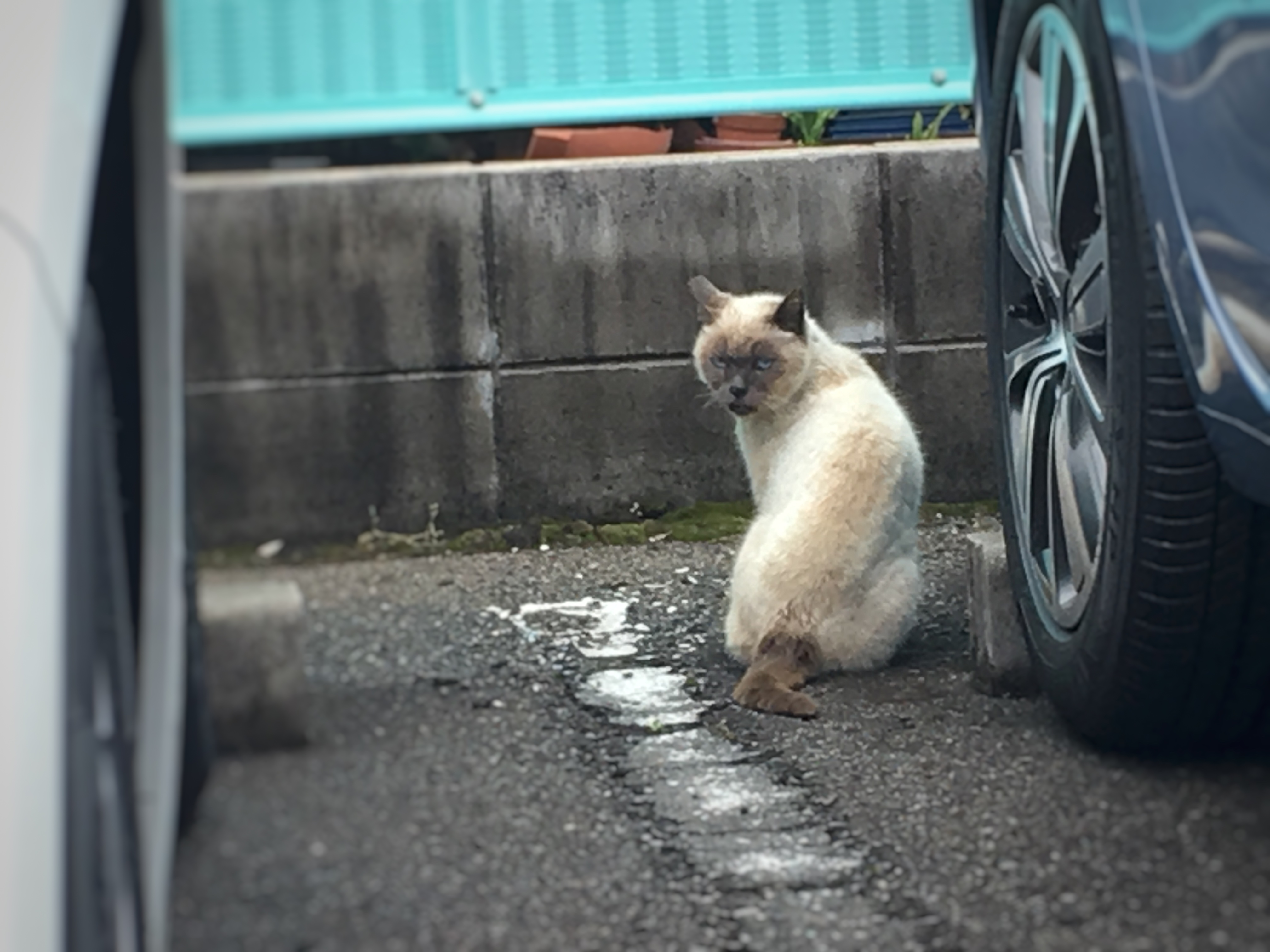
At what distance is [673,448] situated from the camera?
5.49ft

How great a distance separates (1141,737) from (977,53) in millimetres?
564

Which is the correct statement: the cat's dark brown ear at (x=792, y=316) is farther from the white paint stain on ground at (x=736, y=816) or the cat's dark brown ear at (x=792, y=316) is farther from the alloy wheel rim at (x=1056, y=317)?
the white paint stain on ground at (x=736, y=816)

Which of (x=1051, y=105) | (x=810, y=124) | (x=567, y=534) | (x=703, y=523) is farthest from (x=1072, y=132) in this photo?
(x=703, y=523)

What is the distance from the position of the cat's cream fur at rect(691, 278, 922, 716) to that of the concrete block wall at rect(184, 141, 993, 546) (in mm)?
72

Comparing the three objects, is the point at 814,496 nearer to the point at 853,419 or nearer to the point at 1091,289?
the point at 853,419

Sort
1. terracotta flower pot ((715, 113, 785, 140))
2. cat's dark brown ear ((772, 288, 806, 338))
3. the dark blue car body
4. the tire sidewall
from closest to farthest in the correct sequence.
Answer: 1. the dark blue car body
2. the tire sidewall
3. terracotta flower pot ((715, 113, 785, 140))
4. cat's dark brown ear ((772, 288, 806, 338))

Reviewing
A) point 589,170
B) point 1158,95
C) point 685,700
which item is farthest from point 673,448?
point 1158,95

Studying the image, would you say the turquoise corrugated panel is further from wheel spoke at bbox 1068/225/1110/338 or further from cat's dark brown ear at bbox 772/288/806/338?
cat's dark brown ear at bbox 772/288/806/338

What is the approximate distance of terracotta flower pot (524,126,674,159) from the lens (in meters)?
1.19

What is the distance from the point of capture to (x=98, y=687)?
0.69 meters

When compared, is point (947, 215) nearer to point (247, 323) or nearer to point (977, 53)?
point (977, 53)

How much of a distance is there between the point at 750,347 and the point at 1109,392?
0.91 m

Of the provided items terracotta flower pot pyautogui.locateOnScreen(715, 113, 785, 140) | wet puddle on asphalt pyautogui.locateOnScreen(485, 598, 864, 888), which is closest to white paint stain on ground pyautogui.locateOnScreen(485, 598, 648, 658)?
wet puddle on asphalt pyautogui.locateOnScreen(485, 598, 864, 888)

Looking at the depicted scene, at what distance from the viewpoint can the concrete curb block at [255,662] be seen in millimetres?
668
